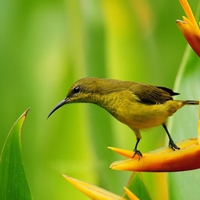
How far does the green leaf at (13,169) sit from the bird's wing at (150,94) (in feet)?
0.41

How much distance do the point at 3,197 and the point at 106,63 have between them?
529 millimetres

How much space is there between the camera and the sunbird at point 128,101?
44 cm

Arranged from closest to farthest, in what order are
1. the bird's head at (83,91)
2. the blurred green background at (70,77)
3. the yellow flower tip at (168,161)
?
the yellow flower tip at (168,161) < the bird's head at (83,91) < the blurred green background at (70,77)

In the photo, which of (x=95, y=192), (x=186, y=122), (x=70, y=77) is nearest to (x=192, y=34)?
(x=95, y=192)

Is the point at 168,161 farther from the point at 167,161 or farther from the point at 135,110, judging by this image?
the point at 135,110

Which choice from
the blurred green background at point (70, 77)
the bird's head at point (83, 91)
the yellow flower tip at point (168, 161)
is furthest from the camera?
the blurred green background at point (70, 77)

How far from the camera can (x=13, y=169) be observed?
0.40m

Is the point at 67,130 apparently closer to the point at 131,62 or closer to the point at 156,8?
the point at 131,62

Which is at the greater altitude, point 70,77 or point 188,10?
point 188,10

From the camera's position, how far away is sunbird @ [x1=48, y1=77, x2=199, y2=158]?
436mm

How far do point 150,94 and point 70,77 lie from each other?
376 mm

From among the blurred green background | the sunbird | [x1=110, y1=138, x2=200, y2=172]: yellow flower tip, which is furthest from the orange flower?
the blurred green background

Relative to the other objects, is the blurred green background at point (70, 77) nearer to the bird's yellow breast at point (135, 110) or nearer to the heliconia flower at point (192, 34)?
the bird's yellow breast at point (135, 110)

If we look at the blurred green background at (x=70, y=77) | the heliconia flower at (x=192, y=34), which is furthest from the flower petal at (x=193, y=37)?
the blurred green background at (x=70, y=77)
